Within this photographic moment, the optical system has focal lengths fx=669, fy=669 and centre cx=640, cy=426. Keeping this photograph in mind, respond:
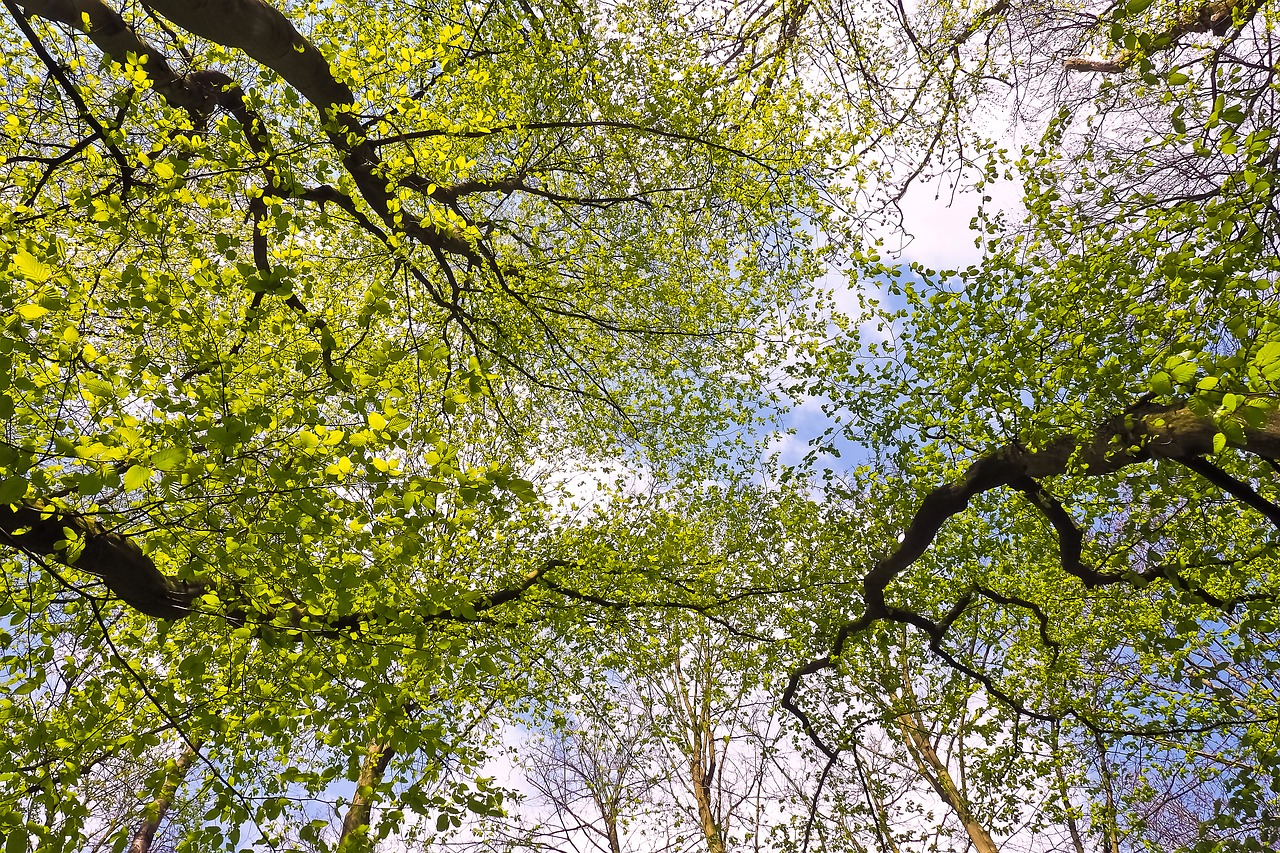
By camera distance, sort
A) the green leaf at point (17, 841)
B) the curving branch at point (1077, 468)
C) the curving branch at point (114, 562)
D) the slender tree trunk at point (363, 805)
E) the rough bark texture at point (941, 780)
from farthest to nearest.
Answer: the rough bark texture at point (941, 780)
the curving branch at point (1077, 468)
the curving branch at point (114, 562)
the slender tree trunk at point (363, 805)
the green leaf at point (17, 841)

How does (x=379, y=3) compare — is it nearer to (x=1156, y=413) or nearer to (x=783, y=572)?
(x=1156, y=413)

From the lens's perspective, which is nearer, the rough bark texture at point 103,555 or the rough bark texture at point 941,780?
the rough bark texture at point 103,555

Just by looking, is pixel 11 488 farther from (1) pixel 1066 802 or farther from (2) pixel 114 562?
(1) pixel 1066 802

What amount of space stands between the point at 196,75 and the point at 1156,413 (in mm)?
10130

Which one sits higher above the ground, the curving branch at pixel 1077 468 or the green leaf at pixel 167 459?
the curving branch at pixel 1077 468

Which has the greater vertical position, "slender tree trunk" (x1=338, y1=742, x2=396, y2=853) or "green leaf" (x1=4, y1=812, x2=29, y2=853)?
"slender tree trunk" (x1=338, y1=742, x2=396, y2=853)

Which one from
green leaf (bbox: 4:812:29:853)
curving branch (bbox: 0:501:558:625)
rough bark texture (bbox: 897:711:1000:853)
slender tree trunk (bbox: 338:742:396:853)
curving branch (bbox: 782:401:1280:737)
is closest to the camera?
green leaf (bbox: 4:812:29:853)

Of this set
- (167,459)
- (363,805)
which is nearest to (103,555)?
(167,459)

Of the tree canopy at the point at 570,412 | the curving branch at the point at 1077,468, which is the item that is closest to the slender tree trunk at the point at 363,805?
the tree canopy at the point at 570,412

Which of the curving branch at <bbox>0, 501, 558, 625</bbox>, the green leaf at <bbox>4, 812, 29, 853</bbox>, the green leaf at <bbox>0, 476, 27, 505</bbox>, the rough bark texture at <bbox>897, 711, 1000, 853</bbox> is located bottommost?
the green leaf at <bbox>4, 812, 29, 853</bbox>

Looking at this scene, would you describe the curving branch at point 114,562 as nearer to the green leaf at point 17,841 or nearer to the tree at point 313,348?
the tree at point 313,348

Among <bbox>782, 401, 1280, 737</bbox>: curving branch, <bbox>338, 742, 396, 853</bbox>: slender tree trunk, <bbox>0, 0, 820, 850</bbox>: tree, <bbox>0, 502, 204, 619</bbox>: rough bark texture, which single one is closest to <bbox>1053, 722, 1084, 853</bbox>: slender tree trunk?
<bbox>782, 401, 1280, 737</bbox>: curving branch

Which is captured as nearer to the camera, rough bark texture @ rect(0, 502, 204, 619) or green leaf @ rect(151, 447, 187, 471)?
green leaf @ rect(151, 447, 187, 471)

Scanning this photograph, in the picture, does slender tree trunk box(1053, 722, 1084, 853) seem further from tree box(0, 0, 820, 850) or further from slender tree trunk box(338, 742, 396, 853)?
slender tree trunk box(338, 742, 396, 853)
